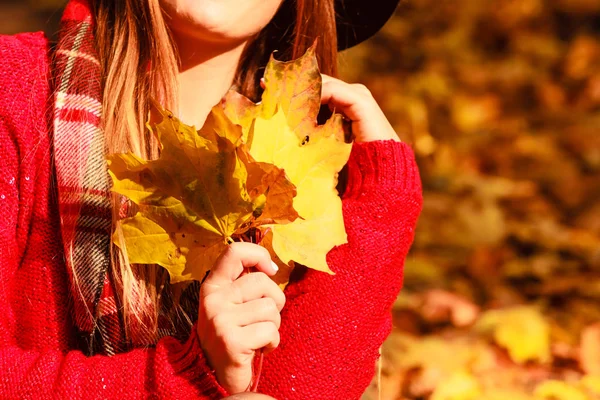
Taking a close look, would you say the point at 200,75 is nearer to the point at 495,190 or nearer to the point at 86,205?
the point at 86,205

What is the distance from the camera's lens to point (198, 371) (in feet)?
4.34

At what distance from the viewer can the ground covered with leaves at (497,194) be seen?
2.45 metres

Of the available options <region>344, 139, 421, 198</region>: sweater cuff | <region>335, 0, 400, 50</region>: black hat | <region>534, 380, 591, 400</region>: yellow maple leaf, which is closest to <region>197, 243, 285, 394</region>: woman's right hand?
<region>344, 139, 421, 198</region>: sweater cuff

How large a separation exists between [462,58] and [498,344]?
5.66 ft

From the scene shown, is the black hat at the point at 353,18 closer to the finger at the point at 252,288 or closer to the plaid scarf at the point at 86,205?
the plaid scarf at the point at 86,205

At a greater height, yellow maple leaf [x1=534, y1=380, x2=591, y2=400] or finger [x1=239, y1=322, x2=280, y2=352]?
finger [x1=239, y1=322, x2=280, y2=352]

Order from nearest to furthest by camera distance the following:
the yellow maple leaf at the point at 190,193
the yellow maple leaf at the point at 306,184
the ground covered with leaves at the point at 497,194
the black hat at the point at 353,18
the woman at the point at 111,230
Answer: the yellow maple leaf at the point at 190,193 < the yellow maple leaf at the point at 306,184 < the woman at the point at 111,230 < the black hat at the point at 353,18 < the ground covered with leaves at the point at 497,194

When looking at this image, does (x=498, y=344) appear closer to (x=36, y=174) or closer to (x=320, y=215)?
(x=320, y=215)

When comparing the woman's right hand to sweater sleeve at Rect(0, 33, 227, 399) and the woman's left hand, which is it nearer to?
sweater sleeve at Rect(0, 33, 227, 399)

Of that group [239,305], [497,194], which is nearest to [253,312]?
[239,305]

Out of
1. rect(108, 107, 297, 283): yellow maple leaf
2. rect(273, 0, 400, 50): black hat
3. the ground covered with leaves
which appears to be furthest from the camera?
the ground covered with leaves

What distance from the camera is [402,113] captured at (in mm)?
3609

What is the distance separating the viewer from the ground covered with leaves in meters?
2.45

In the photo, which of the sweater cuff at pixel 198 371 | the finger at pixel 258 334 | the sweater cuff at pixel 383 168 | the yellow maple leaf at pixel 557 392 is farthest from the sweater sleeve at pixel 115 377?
the yellow maple leaf at pixel 557 392
